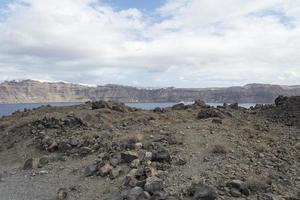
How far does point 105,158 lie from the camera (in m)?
17.1

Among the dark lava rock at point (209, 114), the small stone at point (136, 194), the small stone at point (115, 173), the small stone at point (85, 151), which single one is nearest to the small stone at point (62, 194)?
the small stone at point (115, 173)

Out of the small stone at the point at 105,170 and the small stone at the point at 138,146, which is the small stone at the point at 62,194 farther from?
the small stone at the point at 138,146

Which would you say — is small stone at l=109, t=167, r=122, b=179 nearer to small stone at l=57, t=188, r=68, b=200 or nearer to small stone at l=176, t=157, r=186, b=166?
small stone at l=57, t=188, r=68, b=200

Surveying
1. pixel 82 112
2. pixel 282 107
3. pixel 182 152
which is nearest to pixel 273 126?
pixel 282 107

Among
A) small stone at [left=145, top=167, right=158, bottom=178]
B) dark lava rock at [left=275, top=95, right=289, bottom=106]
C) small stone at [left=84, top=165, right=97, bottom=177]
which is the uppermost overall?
dark lava rock at [left=275, top=95, right=289, bottom=106]

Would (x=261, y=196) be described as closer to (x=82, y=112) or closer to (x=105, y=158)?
(x=105, y=158)

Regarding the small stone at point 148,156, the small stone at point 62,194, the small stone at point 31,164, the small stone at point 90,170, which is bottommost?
the small stone at point 62,194

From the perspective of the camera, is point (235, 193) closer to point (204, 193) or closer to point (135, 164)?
point (204, 193)

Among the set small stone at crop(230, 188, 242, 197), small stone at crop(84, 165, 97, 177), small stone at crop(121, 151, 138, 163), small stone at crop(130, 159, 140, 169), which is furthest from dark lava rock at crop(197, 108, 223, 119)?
small stone at crop(230, 188, 242, 197)

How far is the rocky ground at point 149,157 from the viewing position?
13.4 m

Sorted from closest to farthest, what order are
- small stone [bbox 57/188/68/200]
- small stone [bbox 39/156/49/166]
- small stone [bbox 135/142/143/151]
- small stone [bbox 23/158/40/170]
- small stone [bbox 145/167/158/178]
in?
small stone [bbox 145/167/158/178] → small stone [bbox 57/188/68/200] → small stone [bbox 135/142/143/151] → small stone [bbox 23/158/40/170] → small stone [bbox 39/156/49/166]

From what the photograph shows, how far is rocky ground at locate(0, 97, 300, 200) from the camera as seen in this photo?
13.4 metres

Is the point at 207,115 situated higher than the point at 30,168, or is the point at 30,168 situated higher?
the point at 207,115

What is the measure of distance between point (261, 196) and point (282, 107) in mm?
17721
